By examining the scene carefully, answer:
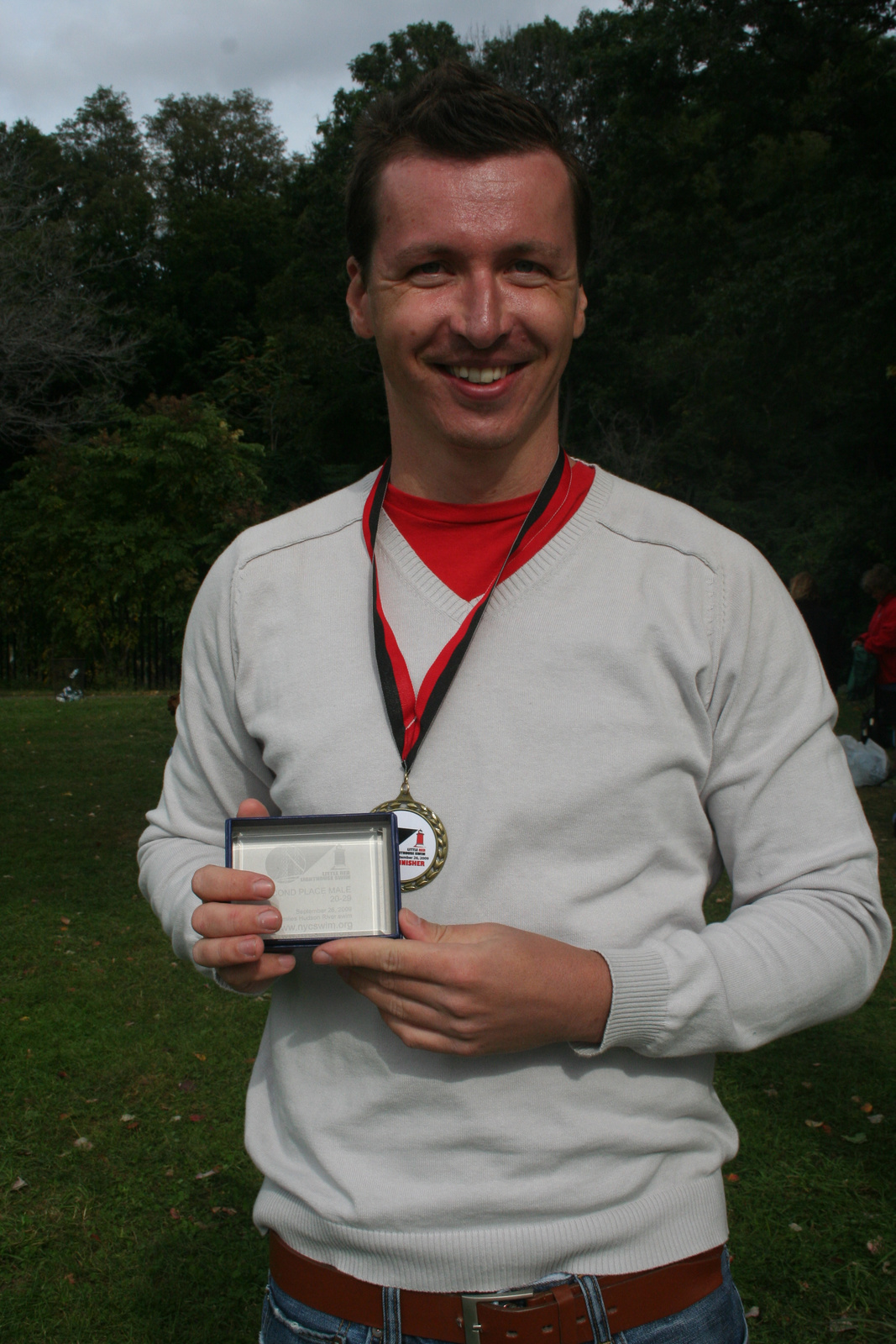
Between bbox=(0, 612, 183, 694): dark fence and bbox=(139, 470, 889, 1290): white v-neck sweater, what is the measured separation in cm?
2087

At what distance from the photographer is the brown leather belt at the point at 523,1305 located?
4.70 feet

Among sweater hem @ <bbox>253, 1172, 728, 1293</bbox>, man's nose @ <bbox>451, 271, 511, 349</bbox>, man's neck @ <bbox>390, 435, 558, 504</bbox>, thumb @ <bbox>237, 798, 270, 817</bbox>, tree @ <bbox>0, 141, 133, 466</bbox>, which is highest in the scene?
tree @ <bbox>0, 141, 133, 466</bbox>

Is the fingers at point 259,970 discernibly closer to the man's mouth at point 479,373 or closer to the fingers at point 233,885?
the fingers at point 233,885

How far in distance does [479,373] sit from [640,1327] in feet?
4.61

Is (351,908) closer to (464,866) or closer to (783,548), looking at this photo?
(464,866)

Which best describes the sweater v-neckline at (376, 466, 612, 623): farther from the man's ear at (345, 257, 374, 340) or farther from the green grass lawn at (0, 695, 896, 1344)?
the green grass lawn at (0, 695, 896, 1344)

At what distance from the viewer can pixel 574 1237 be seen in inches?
57.0

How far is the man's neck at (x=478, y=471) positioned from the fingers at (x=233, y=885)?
75cm

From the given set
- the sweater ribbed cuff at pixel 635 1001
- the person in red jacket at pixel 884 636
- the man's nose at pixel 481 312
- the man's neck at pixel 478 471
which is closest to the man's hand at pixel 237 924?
the sweater ribbed cuff at pixel 635 1001

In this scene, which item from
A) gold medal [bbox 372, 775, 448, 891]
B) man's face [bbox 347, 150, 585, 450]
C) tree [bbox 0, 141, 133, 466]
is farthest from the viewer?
tree [bbox 0, 141, 133, 466]

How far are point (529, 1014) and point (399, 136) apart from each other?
1373mm

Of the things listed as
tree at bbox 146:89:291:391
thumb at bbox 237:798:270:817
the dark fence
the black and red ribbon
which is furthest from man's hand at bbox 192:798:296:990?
tree at bbox 146:89:291:391

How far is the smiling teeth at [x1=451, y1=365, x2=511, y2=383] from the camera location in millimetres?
1713

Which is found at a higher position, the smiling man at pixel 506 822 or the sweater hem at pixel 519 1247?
the smiling man at pixel 506 822
